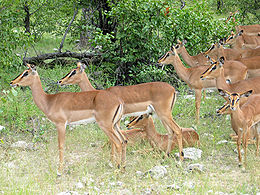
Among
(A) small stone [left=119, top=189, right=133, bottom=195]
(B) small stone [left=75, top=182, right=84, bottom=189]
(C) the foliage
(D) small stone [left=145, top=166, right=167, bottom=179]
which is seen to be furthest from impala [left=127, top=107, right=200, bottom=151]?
(C) the foliage

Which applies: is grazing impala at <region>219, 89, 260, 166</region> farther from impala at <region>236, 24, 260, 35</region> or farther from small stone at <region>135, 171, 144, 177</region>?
impala at <region>236, 24, 260, 35</region>

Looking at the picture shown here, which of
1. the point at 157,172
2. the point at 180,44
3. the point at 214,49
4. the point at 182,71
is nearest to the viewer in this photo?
the point at 157,172

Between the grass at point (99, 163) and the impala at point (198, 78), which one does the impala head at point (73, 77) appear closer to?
the grass at point (99, 163)

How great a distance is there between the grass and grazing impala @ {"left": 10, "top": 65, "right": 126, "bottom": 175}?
298 millimetres

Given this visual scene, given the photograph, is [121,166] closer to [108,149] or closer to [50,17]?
[108,149]

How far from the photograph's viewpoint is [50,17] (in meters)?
11.6

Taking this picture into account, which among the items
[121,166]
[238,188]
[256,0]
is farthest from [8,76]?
[256,0]

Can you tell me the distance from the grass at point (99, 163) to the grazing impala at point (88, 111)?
0.30 m

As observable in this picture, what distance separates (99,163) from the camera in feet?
19.2

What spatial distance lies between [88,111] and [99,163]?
2.46ft

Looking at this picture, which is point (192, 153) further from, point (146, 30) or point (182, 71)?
point (146, 30)

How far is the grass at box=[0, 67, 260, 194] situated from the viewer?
16.1 feet

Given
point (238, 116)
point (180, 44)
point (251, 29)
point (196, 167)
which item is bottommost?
point (251, 29)

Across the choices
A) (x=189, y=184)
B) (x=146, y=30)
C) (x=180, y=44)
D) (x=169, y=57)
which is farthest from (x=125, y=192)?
(x=180, y=44)
